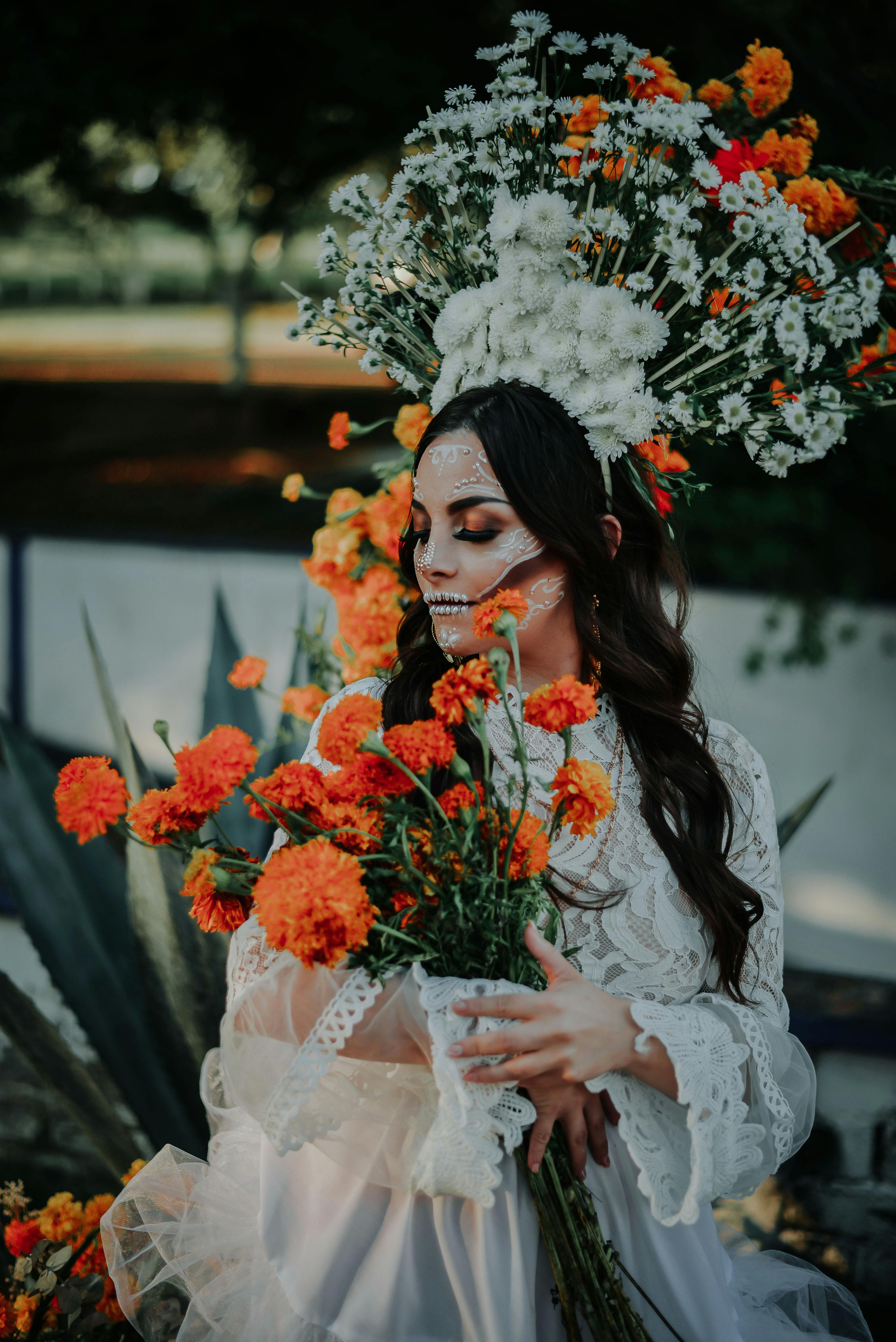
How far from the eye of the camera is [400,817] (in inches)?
40.8

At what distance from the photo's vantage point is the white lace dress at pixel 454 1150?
1.11m

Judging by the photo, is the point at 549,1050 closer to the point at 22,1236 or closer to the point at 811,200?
the point at 22,1236

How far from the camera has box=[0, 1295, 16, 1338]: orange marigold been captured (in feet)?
5.34

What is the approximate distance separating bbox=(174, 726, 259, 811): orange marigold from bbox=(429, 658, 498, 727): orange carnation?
0.19m

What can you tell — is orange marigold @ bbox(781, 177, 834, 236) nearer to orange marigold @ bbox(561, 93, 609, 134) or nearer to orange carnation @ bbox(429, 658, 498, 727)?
orange marigold @ bbox(561, 93, 609, 134)

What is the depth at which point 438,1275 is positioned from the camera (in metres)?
1.23

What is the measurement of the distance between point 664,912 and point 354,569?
3.36 ft

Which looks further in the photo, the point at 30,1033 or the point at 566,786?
the point at 30,1033

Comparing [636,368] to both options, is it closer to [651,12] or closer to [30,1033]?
[30,1033]

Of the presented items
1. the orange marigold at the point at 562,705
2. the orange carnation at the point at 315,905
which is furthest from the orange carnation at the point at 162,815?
the orange marigold at the point at 562,705

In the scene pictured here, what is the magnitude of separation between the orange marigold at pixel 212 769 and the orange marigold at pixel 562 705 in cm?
28

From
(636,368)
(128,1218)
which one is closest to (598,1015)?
(128,1218)

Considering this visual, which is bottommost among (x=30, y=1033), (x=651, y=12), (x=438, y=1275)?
(x=30, y=1033)

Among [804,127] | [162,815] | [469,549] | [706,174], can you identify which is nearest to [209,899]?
[162,815]
